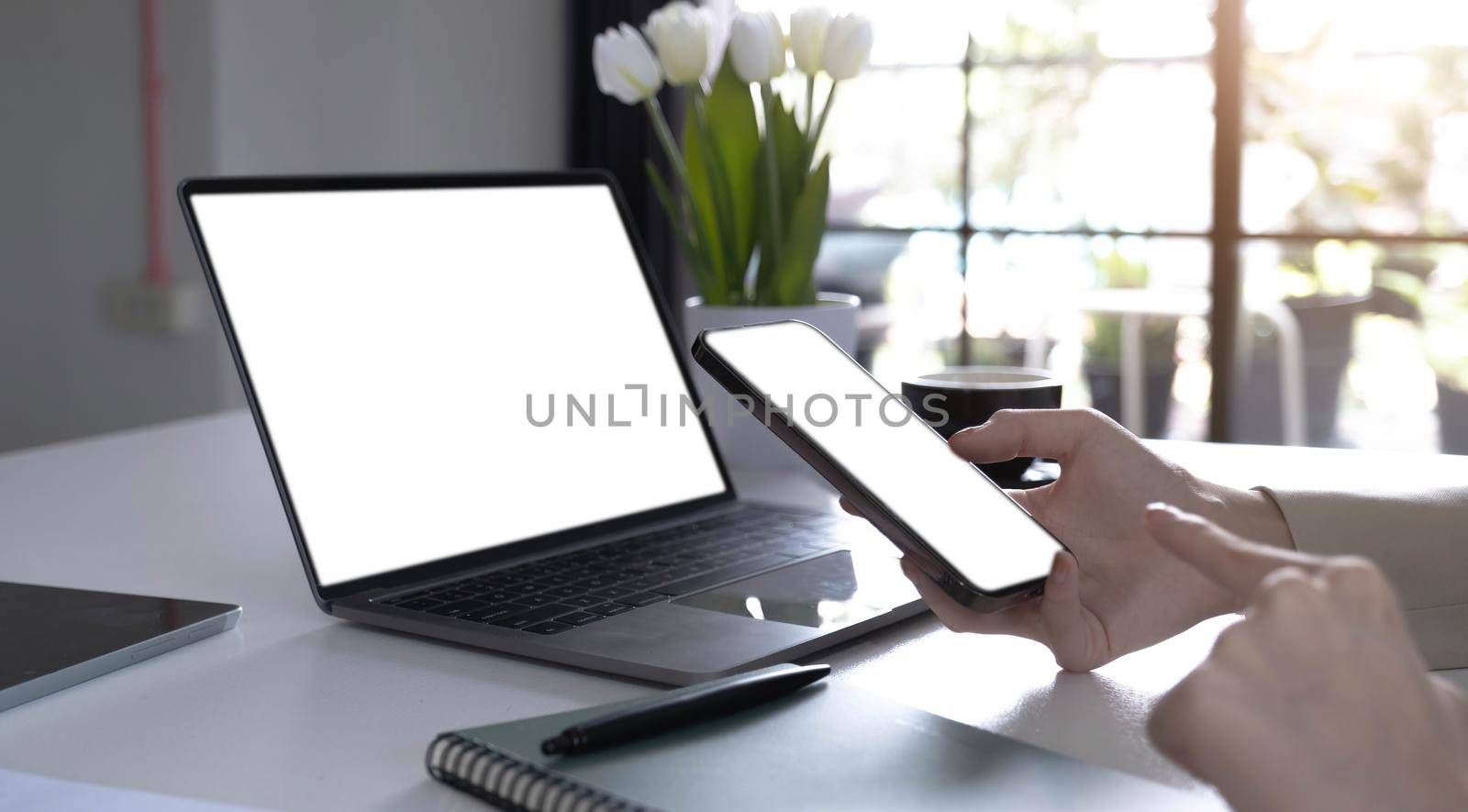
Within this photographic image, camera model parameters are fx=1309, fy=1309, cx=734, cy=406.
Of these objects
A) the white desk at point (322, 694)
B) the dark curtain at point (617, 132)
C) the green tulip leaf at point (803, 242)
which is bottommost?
the white desk at point (322, 694)

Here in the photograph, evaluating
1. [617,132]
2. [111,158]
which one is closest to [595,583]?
[111,158]

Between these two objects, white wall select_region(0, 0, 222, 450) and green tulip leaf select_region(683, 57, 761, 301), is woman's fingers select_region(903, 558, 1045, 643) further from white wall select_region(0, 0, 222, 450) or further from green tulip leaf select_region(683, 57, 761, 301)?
white wall select_region(0, 0, 222, 450)

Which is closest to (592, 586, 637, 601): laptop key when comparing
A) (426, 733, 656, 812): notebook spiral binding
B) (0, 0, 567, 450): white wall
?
(426, 733, 656, 812): notebook spiral binding

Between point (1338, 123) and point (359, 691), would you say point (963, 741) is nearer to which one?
point (359, 691)

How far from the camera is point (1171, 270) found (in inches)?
119

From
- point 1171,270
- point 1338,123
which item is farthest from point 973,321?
point 1338,123

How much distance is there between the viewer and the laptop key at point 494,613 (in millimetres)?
646

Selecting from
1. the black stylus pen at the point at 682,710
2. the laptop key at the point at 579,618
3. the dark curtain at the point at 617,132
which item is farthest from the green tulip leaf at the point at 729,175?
the dark curtain at the point at 617,132

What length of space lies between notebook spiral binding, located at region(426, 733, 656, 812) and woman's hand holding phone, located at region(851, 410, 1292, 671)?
8.8 inches

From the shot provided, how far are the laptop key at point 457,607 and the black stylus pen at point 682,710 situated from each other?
196 mm

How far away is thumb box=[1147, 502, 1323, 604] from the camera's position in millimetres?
426

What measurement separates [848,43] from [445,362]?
455 millimetres

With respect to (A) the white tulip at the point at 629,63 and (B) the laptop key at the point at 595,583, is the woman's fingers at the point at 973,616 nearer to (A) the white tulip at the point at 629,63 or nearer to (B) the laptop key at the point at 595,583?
(B) the laptop key at the point at 595,583

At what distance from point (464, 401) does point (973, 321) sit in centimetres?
253
